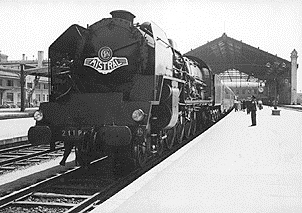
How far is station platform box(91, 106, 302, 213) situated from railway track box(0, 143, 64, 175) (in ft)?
14.0

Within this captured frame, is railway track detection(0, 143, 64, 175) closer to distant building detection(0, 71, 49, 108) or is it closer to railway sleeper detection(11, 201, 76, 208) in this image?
railway sleeper detection(11, 201, 76, 208)

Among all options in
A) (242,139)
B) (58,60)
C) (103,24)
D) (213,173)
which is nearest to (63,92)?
(58,60)

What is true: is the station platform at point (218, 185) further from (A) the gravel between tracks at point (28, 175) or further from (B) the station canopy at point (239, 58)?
(B) the station canopy at point (239, 58)

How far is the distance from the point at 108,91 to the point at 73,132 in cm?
128

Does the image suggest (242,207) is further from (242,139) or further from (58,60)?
(242,139)

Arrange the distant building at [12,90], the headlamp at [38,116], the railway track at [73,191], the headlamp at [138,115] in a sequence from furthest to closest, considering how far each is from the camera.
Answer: the distant building at [12,90]
the headlamp at [38,116]
the headlamp at [138,115]
the railway track at [73,191]

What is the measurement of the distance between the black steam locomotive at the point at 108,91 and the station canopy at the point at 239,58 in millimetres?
31394

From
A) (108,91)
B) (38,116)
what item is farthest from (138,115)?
(38,116)

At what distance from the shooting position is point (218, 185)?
6.26 meters

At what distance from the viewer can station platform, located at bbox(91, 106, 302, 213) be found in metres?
5.05

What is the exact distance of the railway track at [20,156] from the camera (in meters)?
10.4

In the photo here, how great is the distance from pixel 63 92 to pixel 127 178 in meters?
2.43

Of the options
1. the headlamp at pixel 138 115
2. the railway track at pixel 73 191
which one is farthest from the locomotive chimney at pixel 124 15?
the railway track at pixel 73 191

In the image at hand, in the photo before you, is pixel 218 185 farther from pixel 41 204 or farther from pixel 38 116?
pixel 38 116
